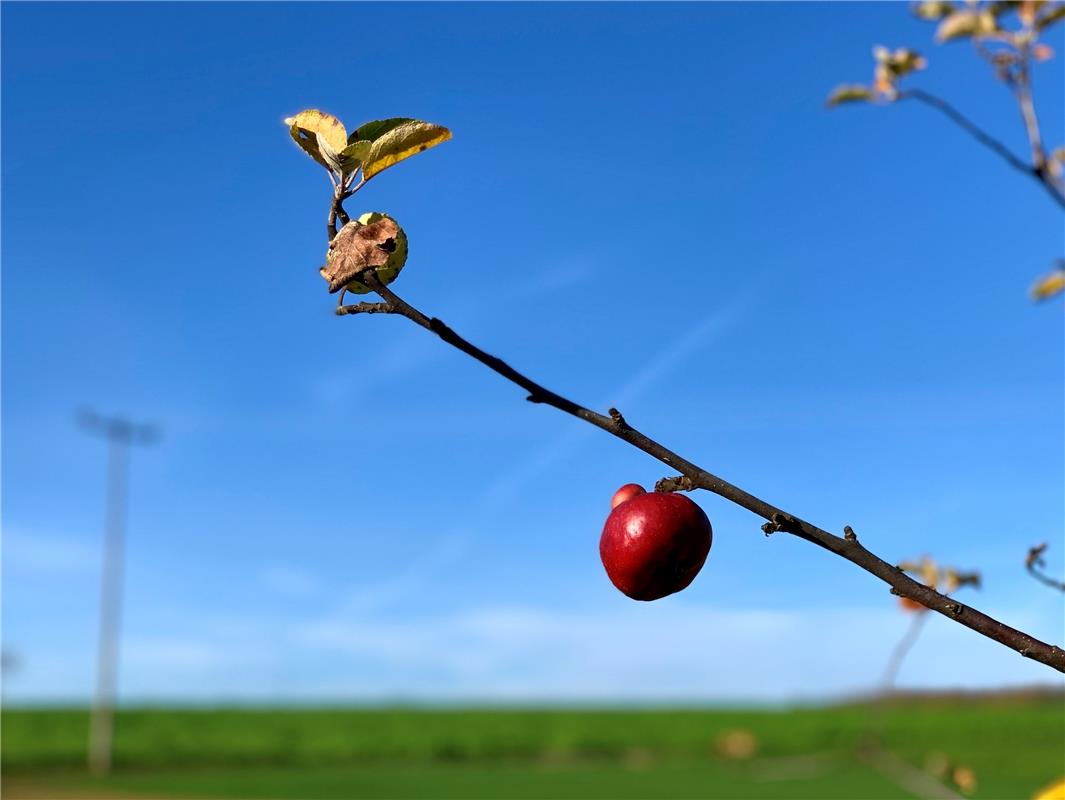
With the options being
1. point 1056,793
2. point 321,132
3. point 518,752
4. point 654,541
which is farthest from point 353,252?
point 518,752

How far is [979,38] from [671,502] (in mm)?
1865

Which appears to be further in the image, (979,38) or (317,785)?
(317,785)

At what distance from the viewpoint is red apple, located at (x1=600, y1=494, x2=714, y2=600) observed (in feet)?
3.51

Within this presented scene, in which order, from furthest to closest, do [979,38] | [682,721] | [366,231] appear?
[682,721] → [979,38] → [366,231]

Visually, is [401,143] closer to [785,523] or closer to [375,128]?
[375,128]

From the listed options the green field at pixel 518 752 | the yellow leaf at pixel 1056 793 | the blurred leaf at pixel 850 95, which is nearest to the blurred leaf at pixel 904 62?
the blurred leaf at pixel 850 95

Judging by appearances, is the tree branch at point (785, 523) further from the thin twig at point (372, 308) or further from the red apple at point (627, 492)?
the red apple at point (627, 492)

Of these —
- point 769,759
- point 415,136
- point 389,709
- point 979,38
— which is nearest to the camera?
point 415,136

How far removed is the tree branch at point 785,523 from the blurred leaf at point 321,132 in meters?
0.30

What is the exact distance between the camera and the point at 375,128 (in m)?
1.09

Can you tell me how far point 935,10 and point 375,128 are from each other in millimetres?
1919

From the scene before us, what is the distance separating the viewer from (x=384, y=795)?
2048 centimetres

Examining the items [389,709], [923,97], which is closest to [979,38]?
[923,97]

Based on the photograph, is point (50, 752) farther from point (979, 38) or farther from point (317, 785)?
point (979, 38)
